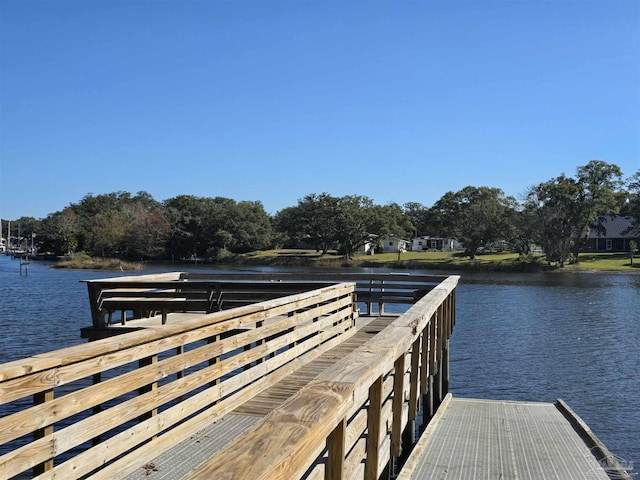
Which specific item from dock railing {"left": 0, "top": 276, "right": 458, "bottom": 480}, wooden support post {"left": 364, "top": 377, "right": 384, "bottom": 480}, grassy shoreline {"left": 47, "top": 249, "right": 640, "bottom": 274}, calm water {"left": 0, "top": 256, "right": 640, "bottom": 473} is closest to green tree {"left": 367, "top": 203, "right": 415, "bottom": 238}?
grassy shoreline {"left": 47, "top": 249, "right": 640, "bottom": 274}

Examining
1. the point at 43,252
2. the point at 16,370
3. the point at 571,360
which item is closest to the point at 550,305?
the point at 571,360

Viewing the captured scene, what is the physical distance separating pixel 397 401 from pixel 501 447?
3.78 m

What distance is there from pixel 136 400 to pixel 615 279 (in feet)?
202

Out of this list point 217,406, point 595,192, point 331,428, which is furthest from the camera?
point 595,192

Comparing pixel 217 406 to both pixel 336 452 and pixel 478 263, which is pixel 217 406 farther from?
pixel 478 263

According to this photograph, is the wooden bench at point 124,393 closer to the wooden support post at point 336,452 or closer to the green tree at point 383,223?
the wooden support post at point 336,452

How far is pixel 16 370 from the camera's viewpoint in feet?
11.1

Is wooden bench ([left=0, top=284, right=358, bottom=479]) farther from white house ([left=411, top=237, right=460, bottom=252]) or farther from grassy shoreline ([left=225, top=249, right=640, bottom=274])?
white house ([left=411, top=237, right=460, bottom=252])

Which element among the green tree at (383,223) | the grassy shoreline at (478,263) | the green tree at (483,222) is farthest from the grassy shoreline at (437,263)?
the green tree at (383,223)

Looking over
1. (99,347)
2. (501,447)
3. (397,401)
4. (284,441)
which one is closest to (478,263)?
(501,447)

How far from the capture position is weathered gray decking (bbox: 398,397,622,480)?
6.97 metres

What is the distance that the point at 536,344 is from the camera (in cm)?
2208

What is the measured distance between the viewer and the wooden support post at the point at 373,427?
3887 mm

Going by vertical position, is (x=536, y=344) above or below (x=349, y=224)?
below
